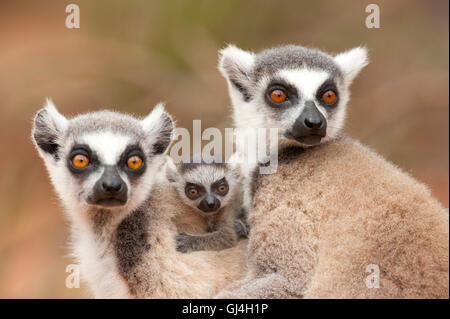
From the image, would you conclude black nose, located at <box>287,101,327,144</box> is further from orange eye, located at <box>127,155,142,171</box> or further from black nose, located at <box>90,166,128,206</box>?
black nose, located at <box>90,166,128,206</box>

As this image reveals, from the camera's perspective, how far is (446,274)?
3.03 metres

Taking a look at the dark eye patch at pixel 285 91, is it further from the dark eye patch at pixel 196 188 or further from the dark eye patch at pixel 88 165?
the dark eye patch at pixel 88 165

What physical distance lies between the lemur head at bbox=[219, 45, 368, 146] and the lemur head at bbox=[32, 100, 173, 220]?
564 millimetres

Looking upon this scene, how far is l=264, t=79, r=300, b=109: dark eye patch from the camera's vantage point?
145 inches

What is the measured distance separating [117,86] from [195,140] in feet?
5.63

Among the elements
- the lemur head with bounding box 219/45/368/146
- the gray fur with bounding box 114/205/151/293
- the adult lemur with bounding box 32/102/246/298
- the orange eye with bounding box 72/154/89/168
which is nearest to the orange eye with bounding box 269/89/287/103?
the lemur head with bounding box 219/45/368/146

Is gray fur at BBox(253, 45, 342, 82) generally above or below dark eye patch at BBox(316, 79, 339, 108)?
above

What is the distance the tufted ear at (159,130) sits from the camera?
3.63 m

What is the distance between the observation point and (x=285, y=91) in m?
3.71

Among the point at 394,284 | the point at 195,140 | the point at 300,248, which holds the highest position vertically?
the point at 195,140

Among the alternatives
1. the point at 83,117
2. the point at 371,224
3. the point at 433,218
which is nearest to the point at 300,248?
the point at 371,224

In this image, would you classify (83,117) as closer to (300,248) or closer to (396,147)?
(300,248)
